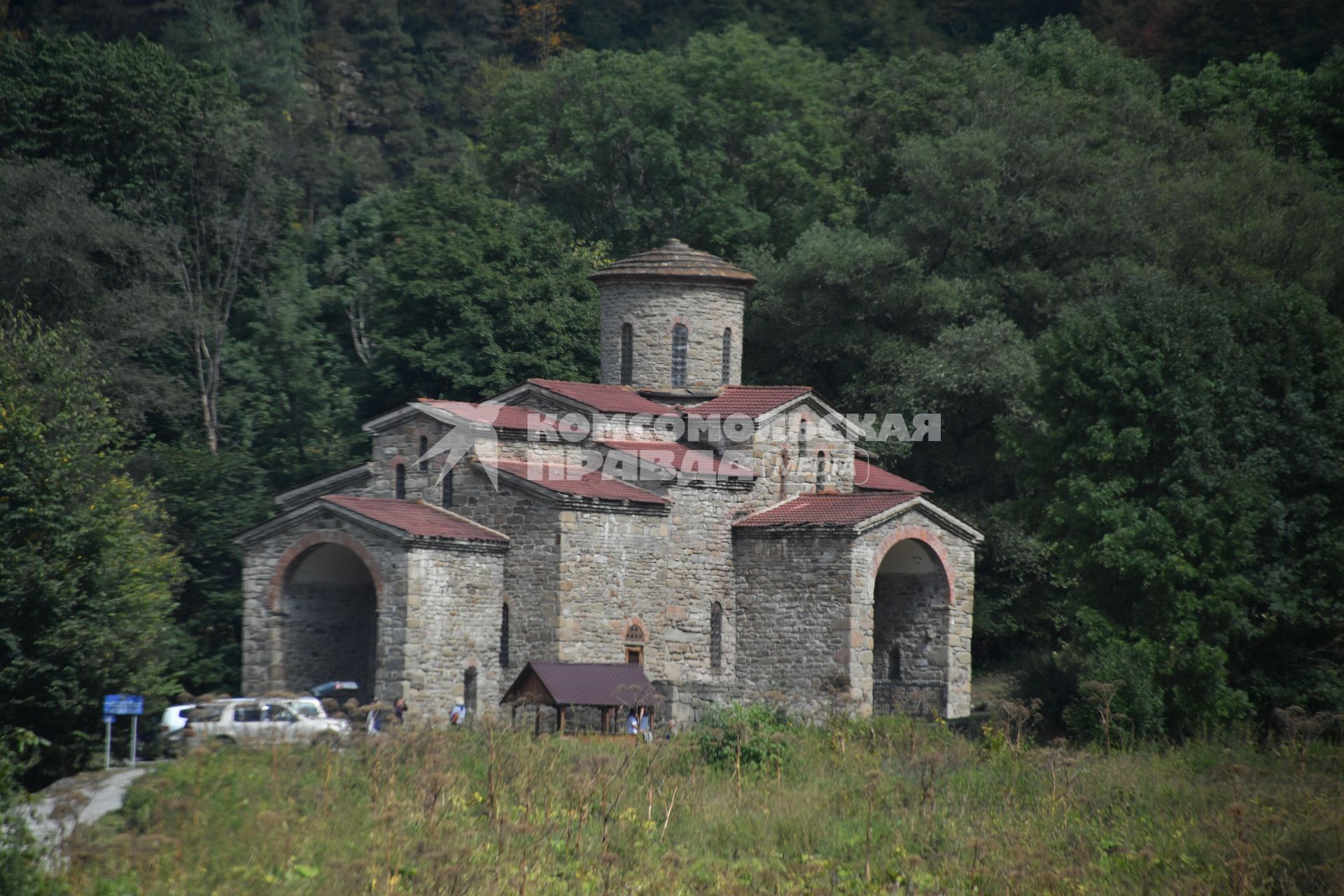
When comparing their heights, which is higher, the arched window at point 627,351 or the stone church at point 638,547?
the arched window at point 627,351

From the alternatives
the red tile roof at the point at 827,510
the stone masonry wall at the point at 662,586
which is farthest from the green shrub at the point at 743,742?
the red tile roof at the point at 827,510

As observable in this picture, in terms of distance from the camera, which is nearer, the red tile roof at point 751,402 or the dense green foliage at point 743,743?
the dense green foliage at point 743,743

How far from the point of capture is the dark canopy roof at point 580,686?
23.0 m

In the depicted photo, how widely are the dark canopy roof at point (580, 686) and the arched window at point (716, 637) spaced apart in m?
3.89

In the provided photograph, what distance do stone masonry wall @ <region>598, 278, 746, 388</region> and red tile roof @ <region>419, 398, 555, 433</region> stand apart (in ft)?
A: 9.46

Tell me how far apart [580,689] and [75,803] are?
9.19 meters

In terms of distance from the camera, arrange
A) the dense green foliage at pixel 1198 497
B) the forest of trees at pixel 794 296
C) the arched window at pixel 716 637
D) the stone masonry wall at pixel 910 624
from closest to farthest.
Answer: the dense green foliage at pixel 1198 497, the forest of trees at pixel 794 296, the arched window at pixel 716 637, the stone masonry wall at pixel 910 624

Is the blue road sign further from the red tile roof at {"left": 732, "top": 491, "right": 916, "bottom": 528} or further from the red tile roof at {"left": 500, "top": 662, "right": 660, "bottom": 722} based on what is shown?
the red tile roof at {"left": 732, "top": 491, "right": 916, "bottom": 528}

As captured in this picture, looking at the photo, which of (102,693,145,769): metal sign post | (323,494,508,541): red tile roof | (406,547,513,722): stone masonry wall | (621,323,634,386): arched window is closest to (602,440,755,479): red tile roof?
(621,323,634,386): arched window

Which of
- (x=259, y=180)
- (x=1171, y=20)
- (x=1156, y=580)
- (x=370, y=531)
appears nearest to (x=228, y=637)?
(x=370, y=531)

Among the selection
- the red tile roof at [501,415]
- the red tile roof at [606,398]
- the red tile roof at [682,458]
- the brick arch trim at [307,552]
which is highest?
the red tile roof at [606,398]

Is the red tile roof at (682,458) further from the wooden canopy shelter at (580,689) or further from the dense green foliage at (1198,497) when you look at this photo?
the dense green foliage at (1198,497)

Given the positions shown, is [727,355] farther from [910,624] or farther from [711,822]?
[711,822]

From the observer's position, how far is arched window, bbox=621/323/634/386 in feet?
99.1
